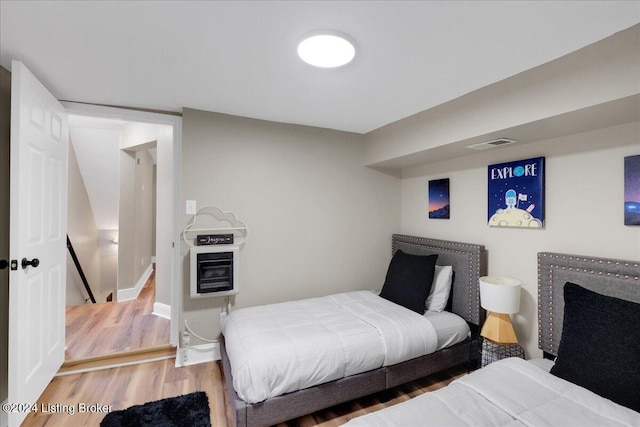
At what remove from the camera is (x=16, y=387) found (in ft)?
5.60

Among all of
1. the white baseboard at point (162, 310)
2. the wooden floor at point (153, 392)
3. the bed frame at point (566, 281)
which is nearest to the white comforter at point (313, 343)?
the wooden floor at point (153, 392)

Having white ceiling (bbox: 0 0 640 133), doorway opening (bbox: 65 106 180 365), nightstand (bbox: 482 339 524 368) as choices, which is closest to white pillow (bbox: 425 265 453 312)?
nightstand (bbox: 482 339 524 368)

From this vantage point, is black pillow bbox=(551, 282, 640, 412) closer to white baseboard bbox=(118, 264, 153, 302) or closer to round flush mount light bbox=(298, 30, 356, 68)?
round flush mount light bbox=(298, 30, 356, 68)

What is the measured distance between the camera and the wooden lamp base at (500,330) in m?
2.15

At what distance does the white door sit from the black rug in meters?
0.55

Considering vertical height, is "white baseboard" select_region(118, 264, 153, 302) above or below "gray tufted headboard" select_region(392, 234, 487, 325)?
below

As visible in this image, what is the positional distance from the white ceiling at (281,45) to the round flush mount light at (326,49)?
0.14 feet

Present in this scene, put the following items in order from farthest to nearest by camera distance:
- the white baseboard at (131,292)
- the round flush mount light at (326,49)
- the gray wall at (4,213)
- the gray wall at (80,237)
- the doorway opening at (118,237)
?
the white baseboard at (131,292), the gray wall at (80,237), the doorway opening at (118,237), the gray wall at (4,213), the round flush mount light at (326,49)

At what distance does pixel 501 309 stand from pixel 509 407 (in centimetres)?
95

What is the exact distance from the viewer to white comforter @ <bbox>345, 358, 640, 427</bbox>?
1.27 meters

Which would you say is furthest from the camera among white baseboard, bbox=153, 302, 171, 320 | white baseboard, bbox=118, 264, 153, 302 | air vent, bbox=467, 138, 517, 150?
white baseboard, bbox=118, 264, 153, 302

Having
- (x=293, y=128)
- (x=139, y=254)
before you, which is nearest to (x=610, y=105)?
(x=293, y=128)

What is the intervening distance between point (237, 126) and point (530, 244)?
2.77 metres

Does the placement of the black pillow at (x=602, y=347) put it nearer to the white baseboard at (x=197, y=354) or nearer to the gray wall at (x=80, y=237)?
the white baseboard at (x=197, y=354)
